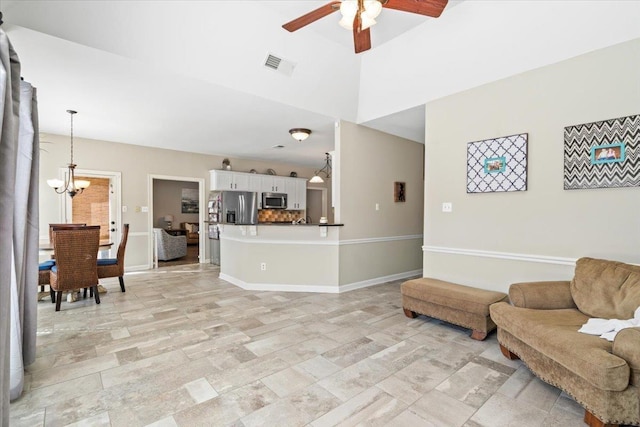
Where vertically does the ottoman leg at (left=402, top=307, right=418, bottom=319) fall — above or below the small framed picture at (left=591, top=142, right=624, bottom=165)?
below

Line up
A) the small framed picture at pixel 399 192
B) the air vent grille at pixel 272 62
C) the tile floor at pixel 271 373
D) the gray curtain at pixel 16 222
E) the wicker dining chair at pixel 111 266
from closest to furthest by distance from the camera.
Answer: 1. the gray curtain at pixel 16 222
2. the tile floor at pixel 271 373
3. the air vent grille at pixel 272 62
4. the wicker dining chair at pixel 111 266
5. the small framed picture at pixel 399 192

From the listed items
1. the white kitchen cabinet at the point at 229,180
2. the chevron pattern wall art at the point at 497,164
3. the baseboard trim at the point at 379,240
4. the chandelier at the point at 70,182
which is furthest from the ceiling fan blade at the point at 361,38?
the white kitchen cabinet at the point at 229,180

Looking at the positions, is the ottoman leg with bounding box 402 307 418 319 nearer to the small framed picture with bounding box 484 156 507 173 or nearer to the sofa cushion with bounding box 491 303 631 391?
the sofa cushion with bounding box 491 303 631 391

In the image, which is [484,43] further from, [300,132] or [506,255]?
[300,132]

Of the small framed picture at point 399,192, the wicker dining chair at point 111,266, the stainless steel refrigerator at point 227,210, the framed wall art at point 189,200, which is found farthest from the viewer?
the framed wall art at point 189,200

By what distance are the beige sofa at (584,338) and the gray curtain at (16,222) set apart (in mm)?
2939

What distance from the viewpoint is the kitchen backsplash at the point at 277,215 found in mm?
8016

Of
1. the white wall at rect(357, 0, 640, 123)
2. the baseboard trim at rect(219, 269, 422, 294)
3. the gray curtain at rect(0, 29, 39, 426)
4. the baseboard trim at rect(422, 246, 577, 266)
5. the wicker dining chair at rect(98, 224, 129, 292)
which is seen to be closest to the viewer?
the gray curtain at rect(0, 29, 39, 426)

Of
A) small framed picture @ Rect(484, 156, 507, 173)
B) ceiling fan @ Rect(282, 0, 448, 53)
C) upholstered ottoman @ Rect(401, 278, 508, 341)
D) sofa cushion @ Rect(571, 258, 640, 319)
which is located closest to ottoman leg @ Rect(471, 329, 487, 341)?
upholstered ottoman @ Rect(401, 278, 508, 341)

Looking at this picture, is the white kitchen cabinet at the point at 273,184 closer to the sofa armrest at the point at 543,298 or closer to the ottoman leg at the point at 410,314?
the ottoman leg at the point at 410,314

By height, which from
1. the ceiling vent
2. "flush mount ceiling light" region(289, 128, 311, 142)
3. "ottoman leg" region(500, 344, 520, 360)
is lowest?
"ottoman leg" region(500, 344, 520, 360)

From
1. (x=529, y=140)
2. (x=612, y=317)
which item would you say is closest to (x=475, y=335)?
(x=612, y=317)

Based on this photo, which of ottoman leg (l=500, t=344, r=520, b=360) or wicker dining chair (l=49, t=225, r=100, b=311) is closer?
ottoman leg (l=500, t=344, r=520, b=360)

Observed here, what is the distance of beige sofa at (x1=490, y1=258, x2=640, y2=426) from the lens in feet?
5.19
